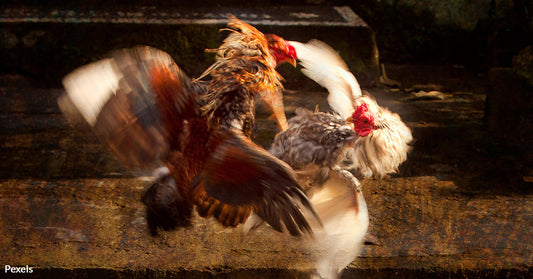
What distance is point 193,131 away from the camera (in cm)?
172

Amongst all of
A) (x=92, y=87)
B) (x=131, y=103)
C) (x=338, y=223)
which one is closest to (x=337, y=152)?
(x=338, y=223)

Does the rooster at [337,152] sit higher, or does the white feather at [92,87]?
the white feather at [92,87]

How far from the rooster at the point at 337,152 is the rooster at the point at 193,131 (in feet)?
1.22

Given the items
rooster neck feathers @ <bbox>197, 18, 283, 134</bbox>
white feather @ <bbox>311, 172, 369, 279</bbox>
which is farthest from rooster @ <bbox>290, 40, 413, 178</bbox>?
rooster neck feathers @ <bbox>197, 18, 283, 134</bbox>

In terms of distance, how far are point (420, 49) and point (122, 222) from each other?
409cm

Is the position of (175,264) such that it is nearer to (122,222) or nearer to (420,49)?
(122,222)

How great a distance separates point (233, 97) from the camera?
5.71 ft

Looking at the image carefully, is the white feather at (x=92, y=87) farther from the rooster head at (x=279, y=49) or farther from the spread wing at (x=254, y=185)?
the rooster head at (x=279, y=49)

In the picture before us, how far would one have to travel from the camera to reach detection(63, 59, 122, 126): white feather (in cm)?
165

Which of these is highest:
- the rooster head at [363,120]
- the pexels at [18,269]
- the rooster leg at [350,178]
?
the rooster head at [363,120]

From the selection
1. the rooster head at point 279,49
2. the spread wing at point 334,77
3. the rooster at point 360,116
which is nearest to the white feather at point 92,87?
the rooster head at point 279,49

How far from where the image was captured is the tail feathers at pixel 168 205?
175 cm

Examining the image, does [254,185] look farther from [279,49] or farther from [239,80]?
[279,49]

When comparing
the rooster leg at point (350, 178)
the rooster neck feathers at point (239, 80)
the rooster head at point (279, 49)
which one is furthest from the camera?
the rooster leg at point (350, 178)
